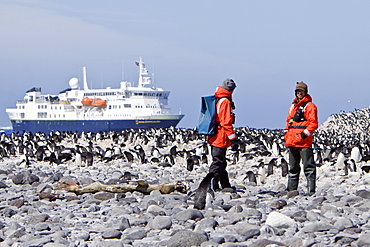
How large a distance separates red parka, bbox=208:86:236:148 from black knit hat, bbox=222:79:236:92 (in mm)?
44

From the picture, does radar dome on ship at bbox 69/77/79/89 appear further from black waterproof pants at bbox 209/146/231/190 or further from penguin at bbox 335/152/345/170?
black waterproof pants at bbox 209/146/231/190

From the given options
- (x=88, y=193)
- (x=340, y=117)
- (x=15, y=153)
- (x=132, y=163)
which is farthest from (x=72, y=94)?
(x=88, y=193)

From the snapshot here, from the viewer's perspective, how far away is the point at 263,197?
7766 mm

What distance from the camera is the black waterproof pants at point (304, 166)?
7605 mm

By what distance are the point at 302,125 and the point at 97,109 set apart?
5182 cm

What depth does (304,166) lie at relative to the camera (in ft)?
25.3

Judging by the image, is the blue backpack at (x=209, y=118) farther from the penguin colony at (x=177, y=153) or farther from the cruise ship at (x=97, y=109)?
the cruise ship at (x=97, y=109)

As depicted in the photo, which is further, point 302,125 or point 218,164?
point 218,164

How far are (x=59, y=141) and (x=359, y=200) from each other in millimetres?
21923

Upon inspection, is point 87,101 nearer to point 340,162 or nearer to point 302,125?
point 340,162

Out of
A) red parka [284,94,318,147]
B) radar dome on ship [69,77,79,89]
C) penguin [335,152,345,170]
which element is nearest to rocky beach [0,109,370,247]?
red parka [284,94,318,147]

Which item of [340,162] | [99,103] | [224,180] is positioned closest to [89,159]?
[340,162]

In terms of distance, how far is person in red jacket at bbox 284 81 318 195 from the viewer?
7402 mm

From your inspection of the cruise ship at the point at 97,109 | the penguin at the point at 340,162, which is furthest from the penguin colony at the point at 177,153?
the cruise ship at the point at 97,109
